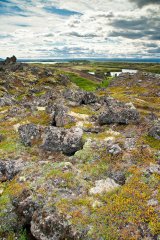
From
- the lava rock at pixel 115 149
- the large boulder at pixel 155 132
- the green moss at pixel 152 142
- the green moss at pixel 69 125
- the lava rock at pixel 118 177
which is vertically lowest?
the lava rock at pixel 118 177

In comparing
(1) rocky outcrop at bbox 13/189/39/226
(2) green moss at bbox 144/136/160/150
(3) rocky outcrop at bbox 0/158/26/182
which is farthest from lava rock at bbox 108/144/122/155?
(1) rocky outcrop at bbox 13/189/39/226

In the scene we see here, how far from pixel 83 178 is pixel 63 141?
8103mm

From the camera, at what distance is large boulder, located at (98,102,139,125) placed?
40594mm

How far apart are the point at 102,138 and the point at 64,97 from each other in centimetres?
2937

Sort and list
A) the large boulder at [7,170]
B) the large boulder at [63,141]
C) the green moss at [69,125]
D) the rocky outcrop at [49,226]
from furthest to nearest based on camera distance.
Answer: the green moss at [69,125]
the large boulder at [63,141]
the large boulder at [7,170]
the rocky outcrop at [49,226]

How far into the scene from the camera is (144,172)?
24.6 meters

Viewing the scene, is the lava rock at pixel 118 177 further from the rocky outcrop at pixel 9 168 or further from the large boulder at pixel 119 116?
the large boulder at pixel 119 116

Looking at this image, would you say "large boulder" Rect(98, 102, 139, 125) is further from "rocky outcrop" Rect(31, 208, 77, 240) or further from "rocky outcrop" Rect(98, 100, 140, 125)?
"rocky outcrop" Rect(31, 208, 77, 240)

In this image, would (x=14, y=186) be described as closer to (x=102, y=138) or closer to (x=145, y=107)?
(x=102, y=138)

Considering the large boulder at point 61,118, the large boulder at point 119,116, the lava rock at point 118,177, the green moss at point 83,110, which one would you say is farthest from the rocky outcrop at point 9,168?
the green moss at point 83,110

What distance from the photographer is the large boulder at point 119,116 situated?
4059 centimetres

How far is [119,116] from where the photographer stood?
4091 centimetres

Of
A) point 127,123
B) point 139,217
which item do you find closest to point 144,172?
point 139,217

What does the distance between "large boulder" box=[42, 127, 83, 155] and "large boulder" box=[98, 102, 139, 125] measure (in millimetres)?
9300
